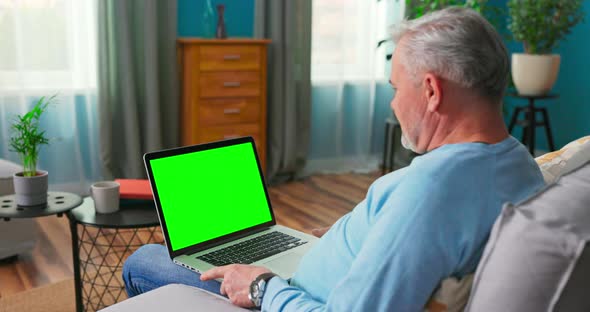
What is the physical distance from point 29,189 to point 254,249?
2.88 feet

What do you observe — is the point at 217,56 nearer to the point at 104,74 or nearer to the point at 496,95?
the point at 104,74

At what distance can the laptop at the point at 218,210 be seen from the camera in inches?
61.7

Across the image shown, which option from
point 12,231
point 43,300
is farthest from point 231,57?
point 43,300

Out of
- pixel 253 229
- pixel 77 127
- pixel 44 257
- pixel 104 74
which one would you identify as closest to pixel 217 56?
pixel 104 74

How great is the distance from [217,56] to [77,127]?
3.16 ft

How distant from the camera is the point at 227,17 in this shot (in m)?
4.34

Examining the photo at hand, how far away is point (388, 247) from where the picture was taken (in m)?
1.05

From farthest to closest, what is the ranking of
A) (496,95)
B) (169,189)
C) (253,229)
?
(253,229) < (169,189) < (496,95)

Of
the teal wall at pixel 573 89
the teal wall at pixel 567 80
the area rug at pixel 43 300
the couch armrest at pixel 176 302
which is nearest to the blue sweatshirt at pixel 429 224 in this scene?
the couch armrest at pixel 176 302

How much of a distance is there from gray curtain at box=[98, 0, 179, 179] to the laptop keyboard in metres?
2.42

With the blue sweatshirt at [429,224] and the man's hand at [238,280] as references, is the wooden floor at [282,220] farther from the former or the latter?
the blue sweatshirt at [429,224]

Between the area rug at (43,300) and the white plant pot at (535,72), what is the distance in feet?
10.3

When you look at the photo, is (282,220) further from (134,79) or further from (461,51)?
(461,51)

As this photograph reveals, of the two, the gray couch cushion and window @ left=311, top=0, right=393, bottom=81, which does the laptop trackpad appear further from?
window @ left=311, top=0, right=393, bottom=81
